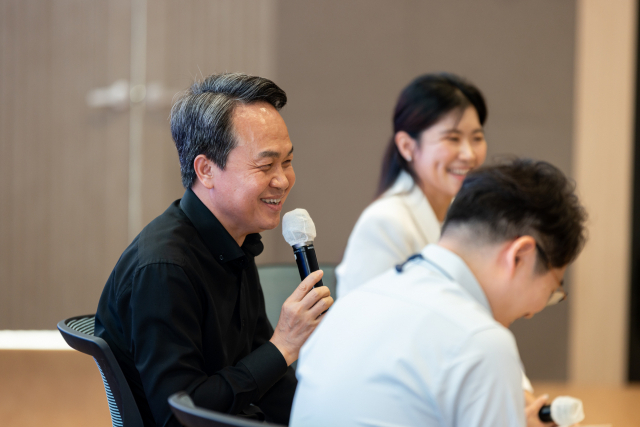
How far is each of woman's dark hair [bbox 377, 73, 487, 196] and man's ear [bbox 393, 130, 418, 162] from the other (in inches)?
0.6

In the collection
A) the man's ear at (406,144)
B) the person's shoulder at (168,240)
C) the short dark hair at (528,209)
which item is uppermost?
the short dark hair at (528,209)

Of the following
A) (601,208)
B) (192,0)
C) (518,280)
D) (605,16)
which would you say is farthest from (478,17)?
(518,280)

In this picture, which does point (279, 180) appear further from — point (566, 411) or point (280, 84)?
point (280, 84)

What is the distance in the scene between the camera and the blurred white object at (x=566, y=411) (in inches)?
50.9

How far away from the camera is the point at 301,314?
1292 millimetres

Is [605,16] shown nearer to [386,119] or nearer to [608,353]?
[386,119]

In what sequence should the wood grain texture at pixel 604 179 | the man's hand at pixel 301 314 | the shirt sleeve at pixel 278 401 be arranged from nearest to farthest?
1. the man's hand at pixel 301 314
2. the shirt sleeve at pixel 278 401
3. the wood grain texture at pixel 604 179

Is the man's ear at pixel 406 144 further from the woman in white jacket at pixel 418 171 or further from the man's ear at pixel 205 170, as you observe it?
the man's ear at pixel 205 170

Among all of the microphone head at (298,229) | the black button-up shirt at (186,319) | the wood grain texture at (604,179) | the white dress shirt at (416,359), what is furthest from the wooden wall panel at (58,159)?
the white dress shirt at (416,359)

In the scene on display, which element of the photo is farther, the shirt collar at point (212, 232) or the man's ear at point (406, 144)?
the man's ear at point (406, 144)

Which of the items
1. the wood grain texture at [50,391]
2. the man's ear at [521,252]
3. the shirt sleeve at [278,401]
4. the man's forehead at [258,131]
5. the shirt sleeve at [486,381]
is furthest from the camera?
the wood grain texture at [50,391]

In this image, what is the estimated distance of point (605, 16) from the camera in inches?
140

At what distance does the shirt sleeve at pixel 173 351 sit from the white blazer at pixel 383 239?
0.85 m

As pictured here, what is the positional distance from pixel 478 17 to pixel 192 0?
1.69 meters
